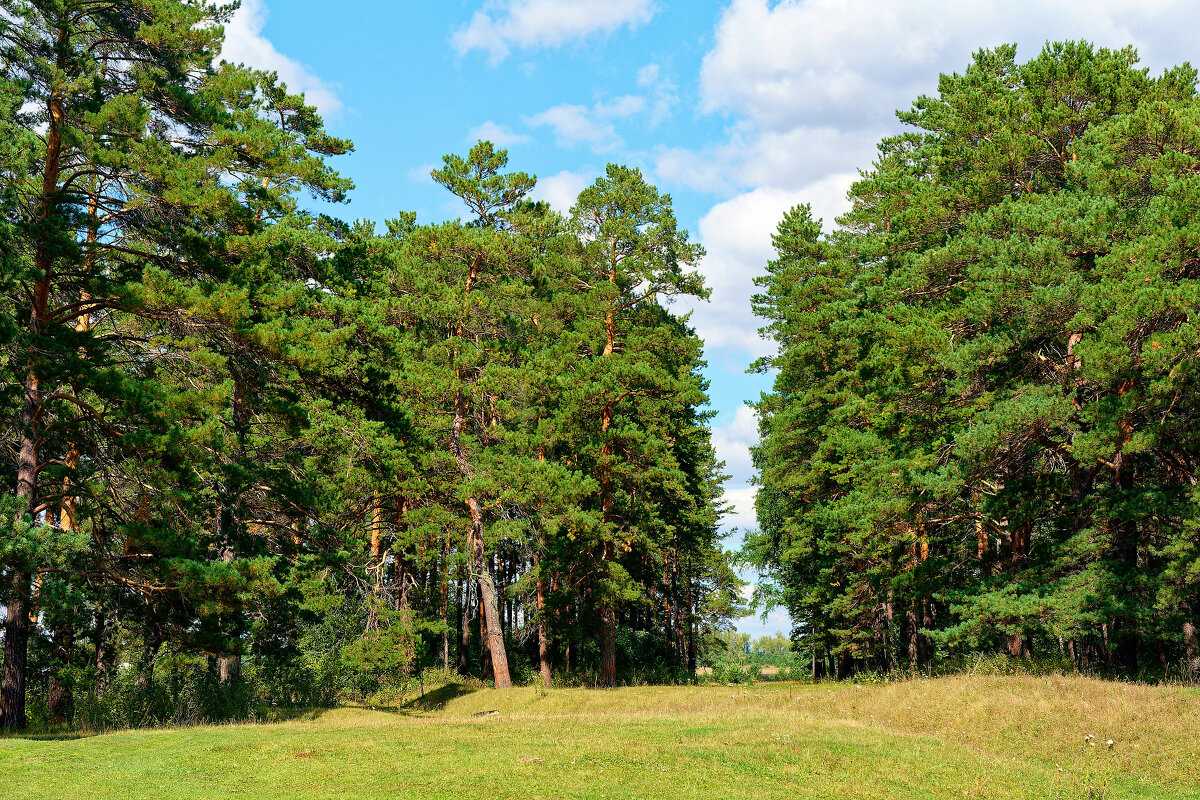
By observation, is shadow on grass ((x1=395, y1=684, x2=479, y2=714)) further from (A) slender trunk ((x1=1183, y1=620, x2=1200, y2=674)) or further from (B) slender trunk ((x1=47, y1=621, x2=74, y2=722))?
(A) slender trunk ((x1=1183, y1=620, x2=1200, y2=674))

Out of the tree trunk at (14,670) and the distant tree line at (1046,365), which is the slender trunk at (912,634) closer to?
the distant tree line at (1046,365)

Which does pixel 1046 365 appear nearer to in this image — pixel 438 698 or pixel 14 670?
pixel 438 698

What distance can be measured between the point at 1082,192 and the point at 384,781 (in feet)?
70.5

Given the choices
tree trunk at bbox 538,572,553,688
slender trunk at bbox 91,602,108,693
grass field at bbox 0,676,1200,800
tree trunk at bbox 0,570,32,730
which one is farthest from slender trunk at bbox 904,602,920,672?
tree trunk at bbox 0,570,32,730

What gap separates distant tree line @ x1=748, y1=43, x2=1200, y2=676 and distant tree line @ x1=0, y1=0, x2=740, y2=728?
371 inches

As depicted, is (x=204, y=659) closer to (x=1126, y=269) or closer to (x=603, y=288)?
(x=603, y=288)

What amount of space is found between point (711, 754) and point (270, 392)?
555 inches

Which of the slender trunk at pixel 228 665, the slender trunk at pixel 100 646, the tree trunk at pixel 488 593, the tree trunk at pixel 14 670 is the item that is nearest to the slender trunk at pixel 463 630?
the tree trunk at pixel 488 593

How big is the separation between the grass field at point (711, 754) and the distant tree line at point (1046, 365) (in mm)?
3914

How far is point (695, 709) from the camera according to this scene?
21297 millimetres

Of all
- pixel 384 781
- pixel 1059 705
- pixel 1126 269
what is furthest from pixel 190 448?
pixel 1126 269

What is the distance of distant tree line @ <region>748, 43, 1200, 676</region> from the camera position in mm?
19125

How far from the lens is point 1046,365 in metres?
22.7

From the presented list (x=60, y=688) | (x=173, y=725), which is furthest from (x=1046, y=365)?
(x=60, y=688)
